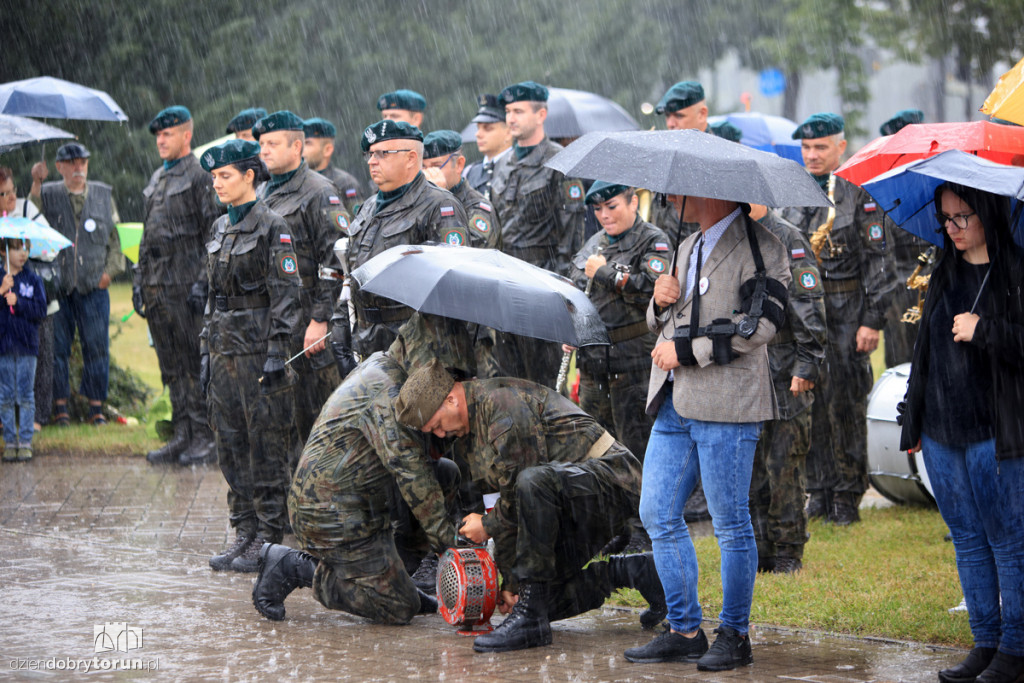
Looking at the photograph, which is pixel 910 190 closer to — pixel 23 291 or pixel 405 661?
pixel 405 661

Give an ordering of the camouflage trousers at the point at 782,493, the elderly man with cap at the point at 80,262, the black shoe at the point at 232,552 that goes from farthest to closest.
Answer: the elderly man with cap at the point at 80,262
the black shoe at the point at 232,552
the camouflage trousers at the point at 782,493

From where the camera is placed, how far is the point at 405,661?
5.82 meters

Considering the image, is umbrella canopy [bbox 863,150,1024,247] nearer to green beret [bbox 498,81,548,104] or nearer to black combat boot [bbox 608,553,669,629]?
black combat boot [bbox 608,553,669,629]

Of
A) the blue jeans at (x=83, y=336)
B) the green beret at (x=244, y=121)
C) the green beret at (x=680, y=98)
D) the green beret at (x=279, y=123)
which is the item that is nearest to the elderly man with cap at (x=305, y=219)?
the green beret at (x=279, y=123)

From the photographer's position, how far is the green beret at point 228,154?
8.16 meters

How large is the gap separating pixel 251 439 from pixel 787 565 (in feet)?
11.0

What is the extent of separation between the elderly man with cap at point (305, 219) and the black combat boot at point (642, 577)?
10.6 ft

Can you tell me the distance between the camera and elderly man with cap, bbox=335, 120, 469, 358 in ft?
25.2

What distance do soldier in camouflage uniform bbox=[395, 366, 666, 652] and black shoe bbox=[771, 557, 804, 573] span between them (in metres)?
1.41

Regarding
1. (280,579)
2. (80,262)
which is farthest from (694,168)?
(80,262)

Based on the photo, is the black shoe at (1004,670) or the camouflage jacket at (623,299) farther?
the camouflage jacket at (623,299)

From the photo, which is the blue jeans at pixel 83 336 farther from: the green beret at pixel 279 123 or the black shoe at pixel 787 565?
the black shoe at pixel 787 565

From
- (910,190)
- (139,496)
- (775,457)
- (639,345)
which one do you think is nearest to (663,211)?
(639,345)

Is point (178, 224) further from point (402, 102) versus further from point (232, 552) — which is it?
point (232, 552)
